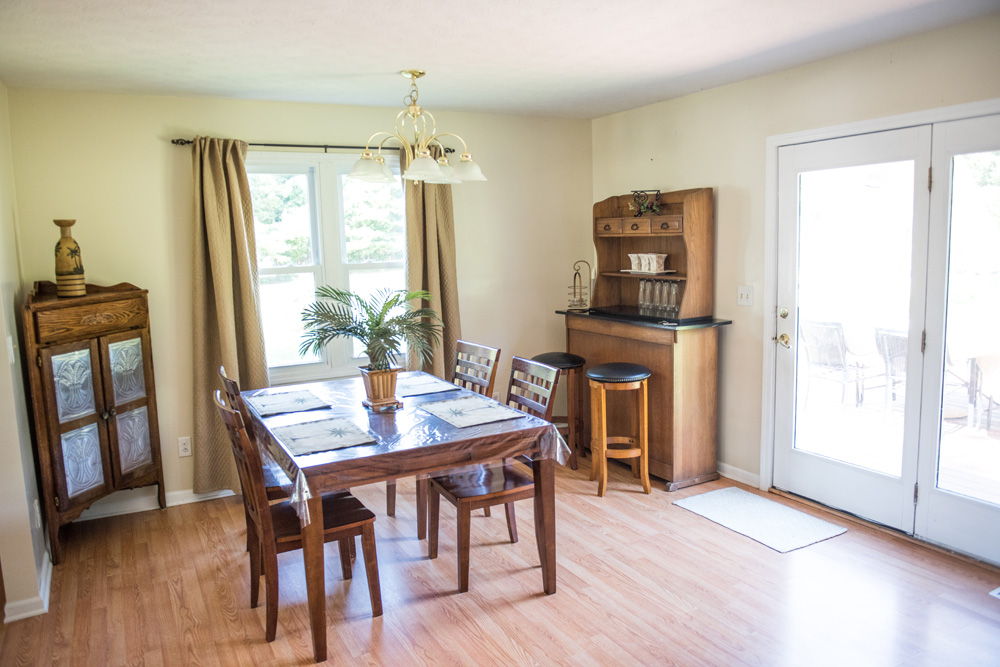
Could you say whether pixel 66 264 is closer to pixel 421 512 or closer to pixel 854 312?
pixel 421 512

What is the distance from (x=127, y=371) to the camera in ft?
12.3

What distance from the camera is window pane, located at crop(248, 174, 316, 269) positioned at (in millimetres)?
4366

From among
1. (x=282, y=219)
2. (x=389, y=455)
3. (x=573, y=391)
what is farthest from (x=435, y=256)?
(x=389, y=455)

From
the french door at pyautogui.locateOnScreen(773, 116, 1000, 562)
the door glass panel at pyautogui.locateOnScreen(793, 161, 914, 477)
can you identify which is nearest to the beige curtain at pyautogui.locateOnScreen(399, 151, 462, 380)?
the french door at pyautogui.locateOnScreen(773, 116, 1000, 562)

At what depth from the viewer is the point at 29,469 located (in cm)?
319

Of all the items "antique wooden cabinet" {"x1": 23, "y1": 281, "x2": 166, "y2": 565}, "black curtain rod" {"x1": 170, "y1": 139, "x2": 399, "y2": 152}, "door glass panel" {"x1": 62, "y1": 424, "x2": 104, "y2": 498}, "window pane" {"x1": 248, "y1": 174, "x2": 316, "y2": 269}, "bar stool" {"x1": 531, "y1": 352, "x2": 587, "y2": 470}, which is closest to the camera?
"antique wooden cabinet" {"x1": 23, "y1": 281, "x2": 166, "y2": 565}

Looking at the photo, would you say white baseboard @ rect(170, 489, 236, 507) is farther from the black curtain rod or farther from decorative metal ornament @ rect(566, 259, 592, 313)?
decorative metal ornament @ rect(566, 259, 592, 313)

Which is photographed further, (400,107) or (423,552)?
(400,107)

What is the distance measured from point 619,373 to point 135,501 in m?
2.91

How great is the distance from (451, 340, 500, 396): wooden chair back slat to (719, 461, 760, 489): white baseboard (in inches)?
64.5

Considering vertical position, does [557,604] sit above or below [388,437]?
below

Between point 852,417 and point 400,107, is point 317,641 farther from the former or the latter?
point 400,107

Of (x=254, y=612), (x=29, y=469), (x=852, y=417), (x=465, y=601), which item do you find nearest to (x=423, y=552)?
(x=465, y=601)

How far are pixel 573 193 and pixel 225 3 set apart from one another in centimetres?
322
